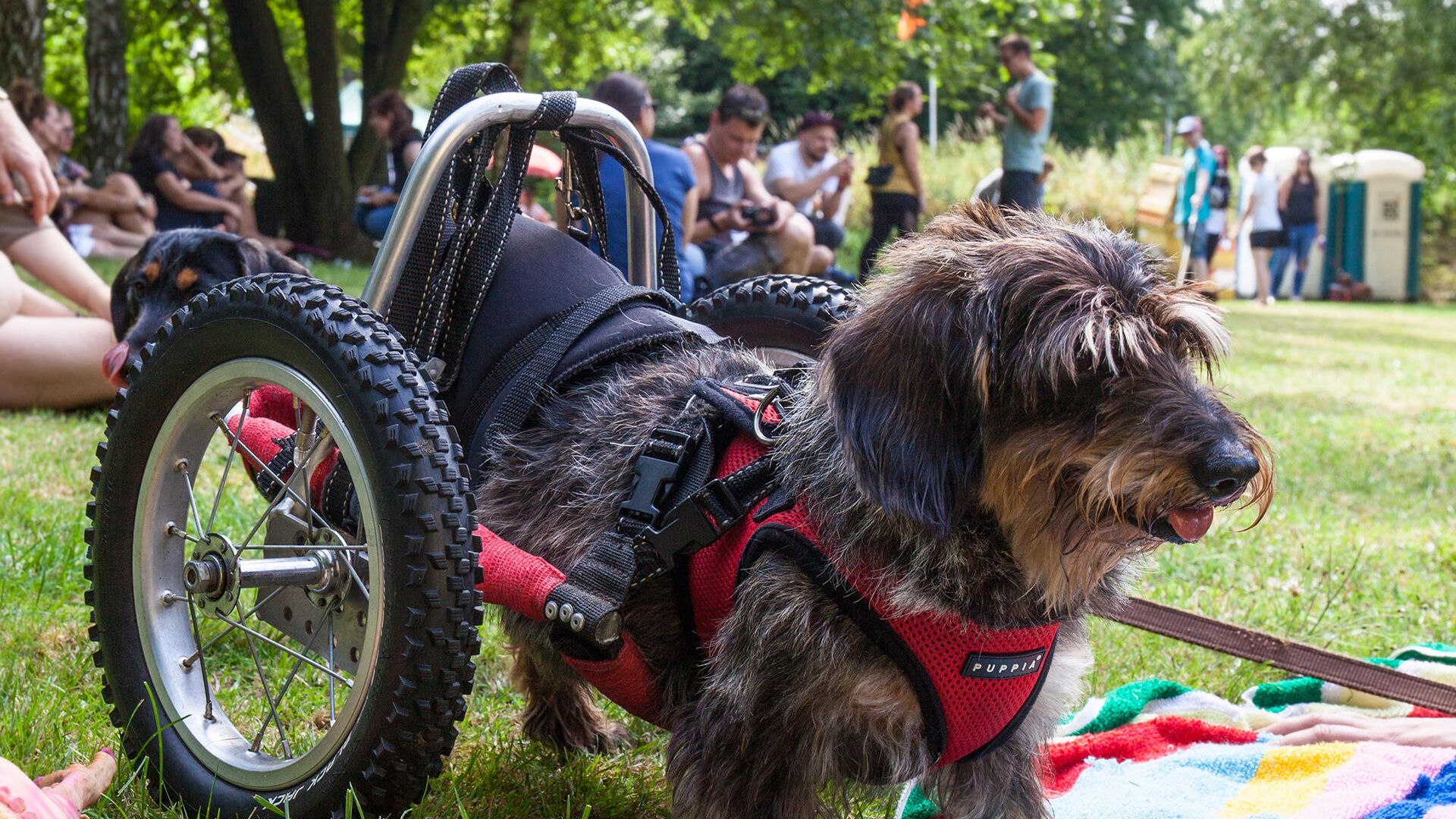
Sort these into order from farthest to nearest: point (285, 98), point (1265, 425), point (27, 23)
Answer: point (285, 98) → point (27, 23) → point (1265, 425)

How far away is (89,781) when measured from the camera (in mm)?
2420

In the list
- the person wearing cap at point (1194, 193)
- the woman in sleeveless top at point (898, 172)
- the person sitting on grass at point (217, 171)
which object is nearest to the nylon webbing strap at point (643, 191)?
the woman in sleeveless top at point (898, 172)

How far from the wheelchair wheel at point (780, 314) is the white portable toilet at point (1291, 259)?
86.0 ft

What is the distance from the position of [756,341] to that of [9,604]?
7.80ft

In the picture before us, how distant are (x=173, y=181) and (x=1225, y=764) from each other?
608 inches

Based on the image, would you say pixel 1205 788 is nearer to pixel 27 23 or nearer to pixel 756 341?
pixel 756 341

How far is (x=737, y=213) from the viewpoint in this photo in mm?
10922

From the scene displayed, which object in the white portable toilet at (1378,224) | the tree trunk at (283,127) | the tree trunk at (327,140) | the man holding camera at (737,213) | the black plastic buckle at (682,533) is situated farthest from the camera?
the white portable toilet at (1378,224)

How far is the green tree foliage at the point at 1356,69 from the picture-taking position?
31969 mm

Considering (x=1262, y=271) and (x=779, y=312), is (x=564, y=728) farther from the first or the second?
(x=1262, y=271)

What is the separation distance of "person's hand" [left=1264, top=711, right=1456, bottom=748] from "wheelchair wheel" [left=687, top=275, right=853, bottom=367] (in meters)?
1.63

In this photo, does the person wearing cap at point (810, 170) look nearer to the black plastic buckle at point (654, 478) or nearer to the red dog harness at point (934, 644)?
the black plastic buckle at point (654, 478)

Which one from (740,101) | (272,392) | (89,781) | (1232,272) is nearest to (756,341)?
(272,392)

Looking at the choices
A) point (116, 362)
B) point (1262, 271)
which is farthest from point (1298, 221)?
point (116, 362)
